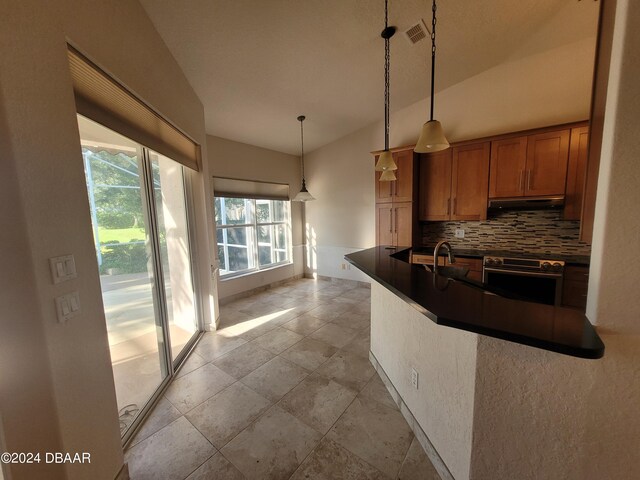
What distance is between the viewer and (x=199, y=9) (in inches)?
69.0

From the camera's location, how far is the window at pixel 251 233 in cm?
427

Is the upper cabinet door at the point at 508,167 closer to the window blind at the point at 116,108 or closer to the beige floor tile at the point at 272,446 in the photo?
the beige floor tile at the point at 272,446

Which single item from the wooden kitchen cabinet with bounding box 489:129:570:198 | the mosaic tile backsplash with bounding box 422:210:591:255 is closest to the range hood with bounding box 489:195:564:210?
the wooden kitchen cabinet with bounding box 489:129:570:198

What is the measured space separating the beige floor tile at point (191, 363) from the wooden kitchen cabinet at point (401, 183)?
3.37m

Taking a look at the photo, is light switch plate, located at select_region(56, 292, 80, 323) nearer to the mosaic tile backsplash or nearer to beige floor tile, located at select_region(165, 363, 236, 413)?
beige floor tile, located at select_region(165, 363, 236, 413)

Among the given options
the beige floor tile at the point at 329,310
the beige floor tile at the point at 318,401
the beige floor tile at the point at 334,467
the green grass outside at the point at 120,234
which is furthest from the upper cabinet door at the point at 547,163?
the green grass outside at the point at 120,234

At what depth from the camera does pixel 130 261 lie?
7.06 ft

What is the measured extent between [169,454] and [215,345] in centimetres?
131

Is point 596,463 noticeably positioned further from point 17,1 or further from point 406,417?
point 17,1

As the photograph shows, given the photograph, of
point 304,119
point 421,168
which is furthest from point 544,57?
point 304,119

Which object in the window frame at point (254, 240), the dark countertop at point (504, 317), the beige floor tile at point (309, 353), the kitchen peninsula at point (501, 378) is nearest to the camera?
the dark countertop at point (504, 317)

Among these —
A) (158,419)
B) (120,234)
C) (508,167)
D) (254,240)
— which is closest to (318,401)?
(158,419)

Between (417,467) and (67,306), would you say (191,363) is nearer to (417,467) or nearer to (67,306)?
(67,306)

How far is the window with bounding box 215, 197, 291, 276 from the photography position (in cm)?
427
